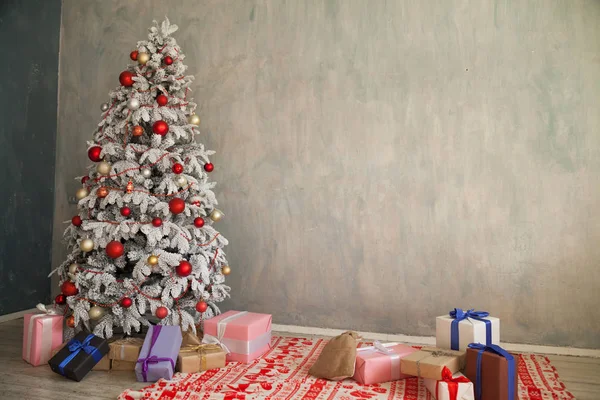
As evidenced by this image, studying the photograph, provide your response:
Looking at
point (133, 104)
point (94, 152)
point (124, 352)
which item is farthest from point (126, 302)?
point (133, 104)

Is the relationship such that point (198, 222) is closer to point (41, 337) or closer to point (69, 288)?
point (69, 288)

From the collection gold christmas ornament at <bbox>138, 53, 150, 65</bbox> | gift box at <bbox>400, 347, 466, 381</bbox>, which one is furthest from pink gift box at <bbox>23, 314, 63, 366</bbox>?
gift box at <bbox>400, 347, 466, 381</bbox>

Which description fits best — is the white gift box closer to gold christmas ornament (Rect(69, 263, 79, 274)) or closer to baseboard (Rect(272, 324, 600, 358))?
baseboard (Rect(272, 324, 600, 358))

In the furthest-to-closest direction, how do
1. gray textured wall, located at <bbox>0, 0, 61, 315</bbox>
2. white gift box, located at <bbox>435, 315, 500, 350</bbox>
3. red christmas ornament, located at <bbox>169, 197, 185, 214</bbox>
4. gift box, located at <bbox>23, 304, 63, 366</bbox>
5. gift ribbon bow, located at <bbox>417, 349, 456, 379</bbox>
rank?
gray textured wall, located at <bbox>0, 0, 61, 315</bbox>
red christmas ornament, located at <bbox>169, 197, 185, 214</bbox>
gift box, located at <bbox>23, 304, 63, 366</bbox>
white gift box, located at <bbox>435, 315, 500, 350</bbox>
gift ribbon bow, located at <bbox>417, 349, 456, 379</bbox>

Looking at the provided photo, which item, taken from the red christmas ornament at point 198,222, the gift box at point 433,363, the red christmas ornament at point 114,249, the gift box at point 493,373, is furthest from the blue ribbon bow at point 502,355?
the red christmas ornament at point 114,249

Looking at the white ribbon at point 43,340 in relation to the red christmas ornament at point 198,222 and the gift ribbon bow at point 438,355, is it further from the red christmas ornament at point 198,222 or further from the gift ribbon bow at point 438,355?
the gift ribbon bow at point 438,355

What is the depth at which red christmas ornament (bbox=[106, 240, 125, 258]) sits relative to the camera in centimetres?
302

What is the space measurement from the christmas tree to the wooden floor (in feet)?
1.06

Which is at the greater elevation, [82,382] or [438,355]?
[438,355]

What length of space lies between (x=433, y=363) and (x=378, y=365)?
0.35 meters

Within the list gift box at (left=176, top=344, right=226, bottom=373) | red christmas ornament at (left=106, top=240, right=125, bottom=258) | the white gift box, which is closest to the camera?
the white gift box

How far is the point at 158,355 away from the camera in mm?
2662

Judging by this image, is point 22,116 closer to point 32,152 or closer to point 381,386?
point 32,152

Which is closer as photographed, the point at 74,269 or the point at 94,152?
the point at 74,269
